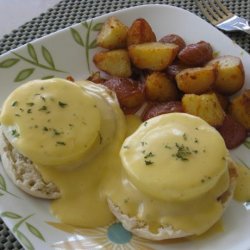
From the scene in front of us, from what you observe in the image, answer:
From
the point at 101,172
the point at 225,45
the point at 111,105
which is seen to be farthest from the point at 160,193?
the point at 225,45

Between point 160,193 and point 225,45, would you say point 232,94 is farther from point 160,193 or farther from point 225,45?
point 160,193

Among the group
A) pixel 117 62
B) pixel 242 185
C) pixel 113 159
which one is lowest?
pixel 242 185

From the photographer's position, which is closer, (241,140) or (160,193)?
(160,193)

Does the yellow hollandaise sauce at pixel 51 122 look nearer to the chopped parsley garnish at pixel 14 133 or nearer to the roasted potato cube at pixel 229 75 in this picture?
the chopped parsley garnish at pixel 14 133

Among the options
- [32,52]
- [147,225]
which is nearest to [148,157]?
[147,225]

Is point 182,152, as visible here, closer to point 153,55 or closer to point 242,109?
point 242,109

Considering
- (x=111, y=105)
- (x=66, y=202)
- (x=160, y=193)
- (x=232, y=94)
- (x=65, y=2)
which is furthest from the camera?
(x=65, y=2)
